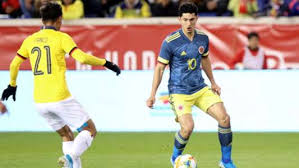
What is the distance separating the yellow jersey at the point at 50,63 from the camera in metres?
8.98

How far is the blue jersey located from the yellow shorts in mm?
58

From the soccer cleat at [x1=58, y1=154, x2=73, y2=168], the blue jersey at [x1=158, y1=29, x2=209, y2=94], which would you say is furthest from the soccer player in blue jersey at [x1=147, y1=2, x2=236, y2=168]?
the soccer cleat at [x1=58, y1=154, x2=73, y2=168]

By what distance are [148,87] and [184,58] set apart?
482 cm

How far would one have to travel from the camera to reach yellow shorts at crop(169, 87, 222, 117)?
32.0 ft

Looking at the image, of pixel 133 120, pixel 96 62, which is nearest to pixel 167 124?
pixel 133 120

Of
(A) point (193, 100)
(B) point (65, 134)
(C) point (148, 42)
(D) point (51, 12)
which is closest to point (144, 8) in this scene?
(C) point (148, 42)

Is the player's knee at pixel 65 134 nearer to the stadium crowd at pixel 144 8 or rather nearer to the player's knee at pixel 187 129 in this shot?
the player's knee at pixel 187 129

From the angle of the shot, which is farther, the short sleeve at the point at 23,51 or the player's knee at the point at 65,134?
the player's knee at the point at 65,134

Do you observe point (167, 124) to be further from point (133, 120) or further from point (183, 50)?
point (183, 50)

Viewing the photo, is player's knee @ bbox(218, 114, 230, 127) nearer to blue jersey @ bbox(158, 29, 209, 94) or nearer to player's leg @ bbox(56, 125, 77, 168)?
blue jersey @ bbox(158, 29, 209, 94)

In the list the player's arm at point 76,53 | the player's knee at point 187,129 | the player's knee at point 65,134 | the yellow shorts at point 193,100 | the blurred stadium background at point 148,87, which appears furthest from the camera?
the blurred stadium background at point 148,87

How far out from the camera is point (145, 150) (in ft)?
39.7

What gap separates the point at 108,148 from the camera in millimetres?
12336

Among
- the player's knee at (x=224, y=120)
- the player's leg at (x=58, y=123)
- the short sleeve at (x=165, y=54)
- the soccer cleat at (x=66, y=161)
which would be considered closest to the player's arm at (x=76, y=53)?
the player's leg at (x=58, y=123)
